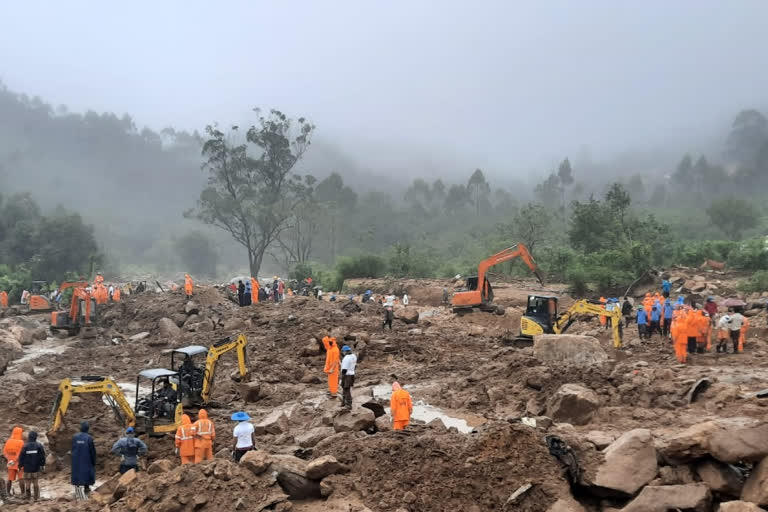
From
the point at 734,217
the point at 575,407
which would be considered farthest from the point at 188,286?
the point at 734,217

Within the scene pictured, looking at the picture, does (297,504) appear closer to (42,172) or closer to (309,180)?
(309,180)

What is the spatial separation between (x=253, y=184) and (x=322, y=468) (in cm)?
5240

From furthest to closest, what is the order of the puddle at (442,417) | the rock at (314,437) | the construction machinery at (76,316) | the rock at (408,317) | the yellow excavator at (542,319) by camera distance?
the construction machinery at (76,316)
the rock at (408,317)
the yellow excavator at (542,319)
the puddle at (442,417)
the rock at (314,437)

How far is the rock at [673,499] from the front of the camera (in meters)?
5.67

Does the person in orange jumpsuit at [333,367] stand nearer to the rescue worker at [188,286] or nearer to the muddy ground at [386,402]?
the muddy ground at [386,402]

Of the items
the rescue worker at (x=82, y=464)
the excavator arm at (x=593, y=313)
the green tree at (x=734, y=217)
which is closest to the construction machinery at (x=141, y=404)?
the rescue worker at (x=82, y=464)

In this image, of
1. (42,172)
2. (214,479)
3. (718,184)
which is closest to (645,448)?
(214,479)

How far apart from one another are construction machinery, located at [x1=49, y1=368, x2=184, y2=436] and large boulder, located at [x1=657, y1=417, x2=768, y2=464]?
8.36 m

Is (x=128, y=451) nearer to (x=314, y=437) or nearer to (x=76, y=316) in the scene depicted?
(x=314, y=437)

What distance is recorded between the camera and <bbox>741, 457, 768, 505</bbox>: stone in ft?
17.7

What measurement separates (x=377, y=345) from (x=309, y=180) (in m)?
44.6

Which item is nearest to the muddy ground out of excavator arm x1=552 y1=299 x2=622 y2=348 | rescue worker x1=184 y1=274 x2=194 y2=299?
excavator arm x1=552 y1=299 x2=622 y2=348

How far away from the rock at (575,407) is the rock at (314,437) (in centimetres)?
397

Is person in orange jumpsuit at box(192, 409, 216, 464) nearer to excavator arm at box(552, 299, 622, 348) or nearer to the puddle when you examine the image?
the puddle
